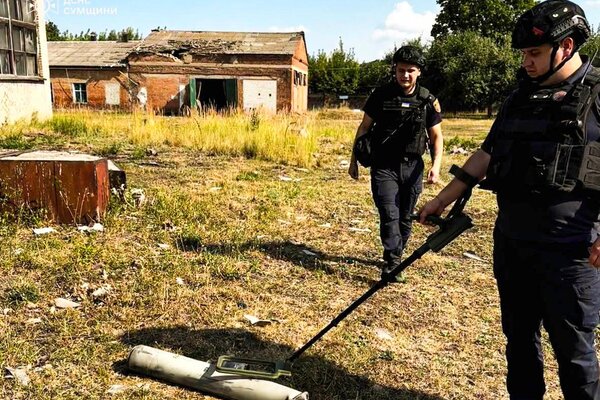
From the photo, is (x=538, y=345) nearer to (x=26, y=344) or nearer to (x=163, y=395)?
(x=163, y=395)

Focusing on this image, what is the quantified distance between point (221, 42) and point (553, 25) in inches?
1175

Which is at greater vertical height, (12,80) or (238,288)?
(12,80)

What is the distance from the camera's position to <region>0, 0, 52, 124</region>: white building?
497 inches

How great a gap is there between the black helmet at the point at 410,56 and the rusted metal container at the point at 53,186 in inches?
114

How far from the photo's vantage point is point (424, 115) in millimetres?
4055

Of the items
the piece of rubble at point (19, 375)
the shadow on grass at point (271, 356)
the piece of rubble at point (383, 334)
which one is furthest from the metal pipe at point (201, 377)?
the piece of rubble at point (383, 334)

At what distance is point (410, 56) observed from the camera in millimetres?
3775

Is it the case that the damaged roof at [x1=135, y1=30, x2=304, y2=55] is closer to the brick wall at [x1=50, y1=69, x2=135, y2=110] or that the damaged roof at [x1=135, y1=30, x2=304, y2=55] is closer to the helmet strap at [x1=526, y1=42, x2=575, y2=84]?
the brick wall at [x1=50, y1=69, x2=135, y2=110]

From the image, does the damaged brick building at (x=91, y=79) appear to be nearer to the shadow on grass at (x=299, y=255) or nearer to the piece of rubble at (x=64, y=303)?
the shadow on grass at (x=299, y=255)

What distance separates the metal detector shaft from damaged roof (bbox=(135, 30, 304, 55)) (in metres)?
27.7

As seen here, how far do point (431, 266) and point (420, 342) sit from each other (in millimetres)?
1430

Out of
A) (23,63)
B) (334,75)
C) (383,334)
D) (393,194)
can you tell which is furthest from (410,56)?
(334,75)

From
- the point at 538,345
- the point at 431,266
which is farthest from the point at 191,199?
the point at 538,345

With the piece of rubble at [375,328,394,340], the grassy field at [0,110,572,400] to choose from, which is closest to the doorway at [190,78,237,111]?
the grassy field at [0,110,572,400]
